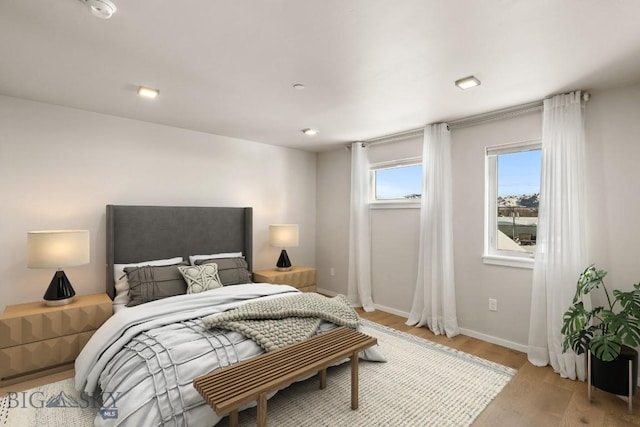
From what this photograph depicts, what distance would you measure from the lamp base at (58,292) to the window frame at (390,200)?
3.55 meters

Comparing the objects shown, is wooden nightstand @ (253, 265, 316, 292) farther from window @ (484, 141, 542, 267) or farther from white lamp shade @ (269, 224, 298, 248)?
window @ (484, 141, 542, 267)

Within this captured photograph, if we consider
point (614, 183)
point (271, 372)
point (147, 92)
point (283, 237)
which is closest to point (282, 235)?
point (283, 237)

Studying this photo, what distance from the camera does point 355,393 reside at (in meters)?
2.12

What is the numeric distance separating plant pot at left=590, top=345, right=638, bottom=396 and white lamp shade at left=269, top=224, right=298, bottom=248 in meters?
3.27

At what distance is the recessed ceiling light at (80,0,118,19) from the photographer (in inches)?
60.0

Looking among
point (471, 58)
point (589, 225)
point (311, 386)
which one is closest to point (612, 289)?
point (589, 225)

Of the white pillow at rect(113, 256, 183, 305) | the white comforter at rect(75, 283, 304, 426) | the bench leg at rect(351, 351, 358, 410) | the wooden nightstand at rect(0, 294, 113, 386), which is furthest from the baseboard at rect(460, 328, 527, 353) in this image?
the wooden nightstand at rect(0, 294, 113, 386)

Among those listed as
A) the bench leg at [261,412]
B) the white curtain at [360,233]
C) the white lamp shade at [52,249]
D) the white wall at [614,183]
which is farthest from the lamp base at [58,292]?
the white wall at [614,183]

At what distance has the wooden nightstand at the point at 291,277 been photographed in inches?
156

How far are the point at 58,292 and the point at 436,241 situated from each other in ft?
12.3

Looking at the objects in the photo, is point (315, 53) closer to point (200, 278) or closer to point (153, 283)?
point (200, 278)

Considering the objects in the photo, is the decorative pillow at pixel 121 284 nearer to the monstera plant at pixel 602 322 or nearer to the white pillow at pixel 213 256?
the white pillow at pixel 213 256

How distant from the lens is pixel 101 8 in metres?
1.56

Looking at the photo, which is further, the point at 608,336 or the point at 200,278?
the point at 200,278
